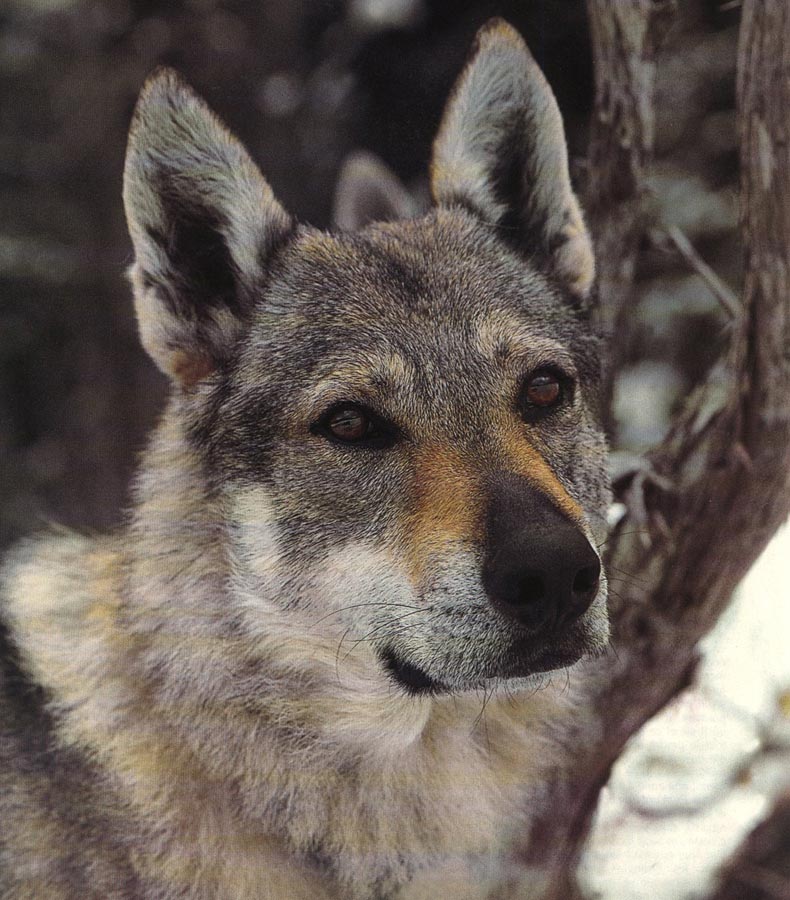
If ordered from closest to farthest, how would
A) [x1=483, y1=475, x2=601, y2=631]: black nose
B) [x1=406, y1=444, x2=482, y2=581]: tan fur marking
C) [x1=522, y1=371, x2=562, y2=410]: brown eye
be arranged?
[x1=483, y1=475, x2=601, y2=631]: black nose
[x1=406, y1=444, x2=482, y2=581]: tan fur marking
[x1=522, y1=371, x2=562, y2=410]: brown eye

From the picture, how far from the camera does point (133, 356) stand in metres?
2.30

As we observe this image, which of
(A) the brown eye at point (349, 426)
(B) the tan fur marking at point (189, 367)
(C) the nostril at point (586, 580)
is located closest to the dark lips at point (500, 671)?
(C) the nostril at point (586, 580)

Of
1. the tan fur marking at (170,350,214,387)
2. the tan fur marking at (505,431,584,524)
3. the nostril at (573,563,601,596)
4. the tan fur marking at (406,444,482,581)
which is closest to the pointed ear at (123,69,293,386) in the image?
the tan fur marking at (170,350,214,387)

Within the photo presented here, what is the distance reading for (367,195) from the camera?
2.48 meters

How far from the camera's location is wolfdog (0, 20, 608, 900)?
206 centimetres

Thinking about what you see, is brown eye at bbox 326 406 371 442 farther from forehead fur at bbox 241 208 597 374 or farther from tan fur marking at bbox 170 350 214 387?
tan fur marking at bbox 170 350 214 387

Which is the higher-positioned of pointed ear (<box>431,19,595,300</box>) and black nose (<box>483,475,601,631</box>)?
pointed ear (<box>431,19,595,300</box>)

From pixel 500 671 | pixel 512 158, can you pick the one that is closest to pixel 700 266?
pixel 512 158

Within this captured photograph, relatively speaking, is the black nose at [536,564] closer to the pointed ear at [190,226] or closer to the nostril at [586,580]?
the nostril at [586,580]

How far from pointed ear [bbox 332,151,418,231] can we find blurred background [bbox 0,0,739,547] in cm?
4

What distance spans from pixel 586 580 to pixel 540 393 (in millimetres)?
486

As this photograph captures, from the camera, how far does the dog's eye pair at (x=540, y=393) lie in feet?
7.02

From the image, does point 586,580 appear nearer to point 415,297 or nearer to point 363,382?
point 363,382

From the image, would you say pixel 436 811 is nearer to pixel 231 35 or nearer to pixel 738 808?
pixel 738 808
